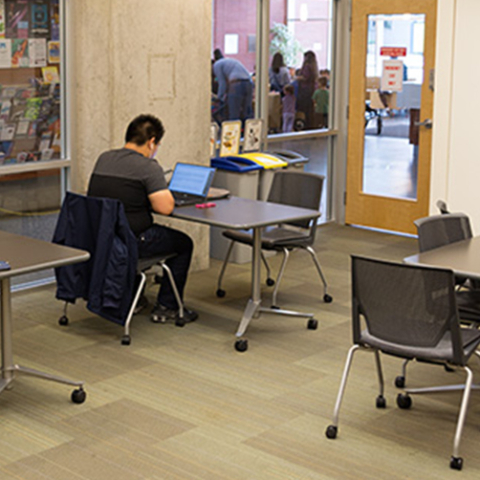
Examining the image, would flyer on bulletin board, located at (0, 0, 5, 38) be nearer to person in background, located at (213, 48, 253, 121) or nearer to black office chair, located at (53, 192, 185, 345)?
black office chair, located at (53, 192, 185, 345)

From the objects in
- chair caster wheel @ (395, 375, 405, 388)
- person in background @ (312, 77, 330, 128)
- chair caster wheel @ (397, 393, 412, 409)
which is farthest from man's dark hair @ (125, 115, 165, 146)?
person in background @ (312, 77, 330, 128)

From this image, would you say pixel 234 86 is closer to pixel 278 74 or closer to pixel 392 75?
pixel 278 74

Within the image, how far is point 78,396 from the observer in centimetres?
473

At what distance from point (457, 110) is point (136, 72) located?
2876 mm

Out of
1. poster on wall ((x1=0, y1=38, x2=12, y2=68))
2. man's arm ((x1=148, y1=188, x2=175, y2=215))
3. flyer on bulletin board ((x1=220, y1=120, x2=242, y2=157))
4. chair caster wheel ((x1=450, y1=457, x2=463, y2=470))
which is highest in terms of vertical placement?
poster on wall ((x1=0, y1=38, x2=12, y2=68))

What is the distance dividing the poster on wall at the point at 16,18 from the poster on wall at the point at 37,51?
0.08 metres

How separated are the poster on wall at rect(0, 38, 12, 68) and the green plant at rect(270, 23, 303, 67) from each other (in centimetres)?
268

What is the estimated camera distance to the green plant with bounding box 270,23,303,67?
8297mm

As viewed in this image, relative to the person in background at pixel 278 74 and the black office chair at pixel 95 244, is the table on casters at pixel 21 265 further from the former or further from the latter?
the person in background at pixel 278 74

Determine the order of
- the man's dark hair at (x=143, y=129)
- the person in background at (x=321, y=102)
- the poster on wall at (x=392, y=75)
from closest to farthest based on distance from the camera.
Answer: the man's dark hair at (x=143, y=129)
the poster on wall at (x=392, y=75)
the person in background at (x=321, y=102)

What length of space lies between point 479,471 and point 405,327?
2.27ft

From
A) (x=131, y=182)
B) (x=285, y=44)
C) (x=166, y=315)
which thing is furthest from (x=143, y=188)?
(x=285, y=44)

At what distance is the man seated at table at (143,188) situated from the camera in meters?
5.71

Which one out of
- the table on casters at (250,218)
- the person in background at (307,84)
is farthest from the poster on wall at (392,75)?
the table on casters at (250,218)
